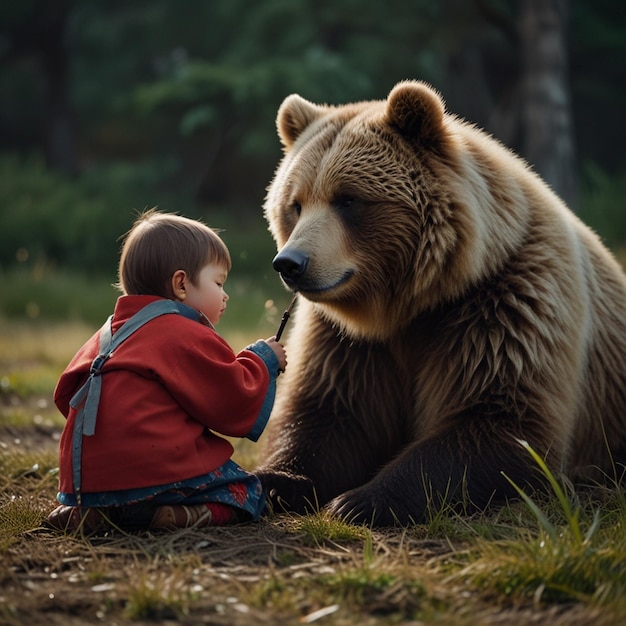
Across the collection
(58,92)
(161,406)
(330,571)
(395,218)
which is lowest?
(330,571)

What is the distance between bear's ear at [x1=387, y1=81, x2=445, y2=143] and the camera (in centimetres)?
381

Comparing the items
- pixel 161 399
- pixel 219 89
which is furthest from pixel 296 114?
pixel 219 89

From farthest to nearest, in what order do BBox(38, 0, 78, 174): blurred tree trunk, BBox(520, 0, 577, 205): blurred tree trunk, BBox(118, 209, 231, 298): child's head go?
BBox(38, 0, 78, 174): blurred tree trunk, BBox(520, 0, 577, 205): blurred tree trunk, BBox(118, 209, 231, 298): child's head

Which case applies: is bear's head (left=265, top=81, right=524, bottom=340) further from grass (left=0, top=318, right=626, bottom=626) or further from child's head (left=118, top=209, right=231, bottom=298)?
grass (left=0, top=318, right=626, bottom=626)

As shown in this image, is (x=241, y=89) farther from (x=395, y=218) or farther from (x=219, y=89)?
(x=395, y=218)

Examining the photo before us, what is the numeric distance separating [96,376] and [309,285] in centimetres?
95

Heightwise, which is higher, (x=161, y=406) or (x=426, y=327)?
(x=426, y=327)

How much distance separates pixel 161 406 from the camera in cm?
322

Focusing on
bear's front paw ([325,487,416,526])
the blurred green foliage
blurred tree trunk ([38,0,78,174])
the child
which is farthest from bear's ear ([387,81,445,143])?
blurred tree trunk ([38,0,78,174])

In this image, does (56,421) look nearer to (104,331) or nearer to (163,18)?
(104,331)

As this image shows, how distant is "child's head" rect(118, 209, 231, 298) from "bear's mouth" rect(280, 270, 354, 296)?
0.38 meters

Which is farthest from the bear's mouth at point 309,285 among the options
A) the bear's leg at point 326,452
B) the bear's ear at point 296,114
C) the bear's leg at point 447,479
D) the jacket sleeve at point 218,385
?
the bear's ear at point 296,114

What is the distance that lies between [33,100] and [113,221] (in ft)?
24.0

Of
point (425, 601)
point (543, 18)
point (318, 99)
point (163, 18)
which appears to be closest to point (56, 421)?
point (425, 601)
